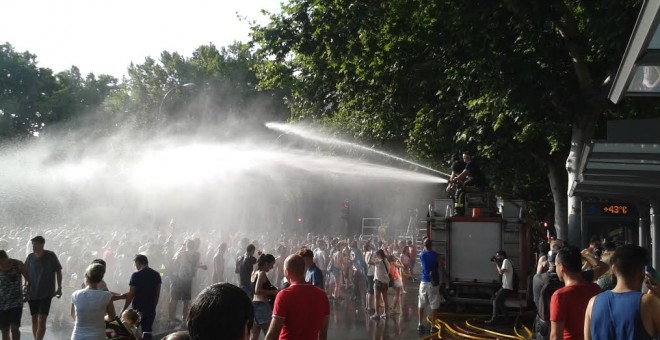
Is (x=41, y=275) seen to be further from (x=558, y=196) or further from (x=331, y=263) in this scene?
(x=558, y=196)

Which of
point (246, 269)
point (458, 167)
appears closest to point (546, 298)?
point (246, 269)

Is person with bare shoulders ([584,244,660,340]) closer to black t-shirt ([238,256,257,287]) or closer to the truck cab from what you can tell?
black t-shirt ([238,256,257,287])

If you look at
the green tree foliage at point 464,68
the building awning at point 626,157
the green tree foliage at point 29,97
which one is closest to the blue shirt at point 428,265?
the green tree foliage at point 464,68

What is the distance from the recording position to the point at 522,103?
1510 centimetres

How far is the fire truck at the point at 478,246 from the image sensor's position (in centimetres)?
1499

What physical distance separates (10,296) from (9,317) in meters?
0.31

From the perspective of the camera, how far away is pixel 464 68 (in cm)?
1634

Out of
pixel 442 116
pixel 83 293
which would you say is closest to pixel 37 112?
pixel 442 116

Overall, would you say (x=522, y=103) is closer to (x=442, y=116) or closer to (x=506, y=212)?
(x=506, y=212)

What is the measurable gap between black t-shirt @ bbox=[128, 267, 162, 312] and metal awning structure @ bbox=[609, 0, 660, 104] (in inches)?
246

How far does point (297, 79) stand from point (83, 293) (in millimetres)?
13320

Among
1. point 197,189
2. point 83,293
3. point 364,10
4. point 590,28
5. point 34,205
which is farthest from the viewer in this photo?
point 197,189

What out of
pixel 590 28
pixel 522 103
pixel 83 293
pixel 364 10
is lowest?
pixel 83 293

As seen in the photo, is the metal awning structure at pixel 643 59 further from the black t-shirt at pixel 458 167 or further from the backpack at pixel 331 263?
the backpack at pixel 331 263
